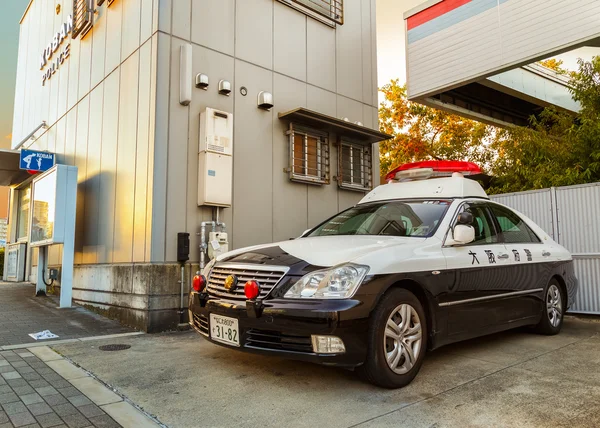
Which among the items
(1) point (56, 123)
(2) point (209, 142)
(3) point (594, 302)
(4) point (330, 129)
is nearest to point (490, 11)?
(4) point (330, 129)

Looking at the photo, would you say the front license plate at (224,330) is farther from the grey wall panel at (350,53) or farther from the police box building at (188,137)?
the grey wall panel at (350,53)

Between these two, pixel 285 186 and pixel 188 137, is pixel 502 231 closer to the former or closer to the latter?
pixel 285 186

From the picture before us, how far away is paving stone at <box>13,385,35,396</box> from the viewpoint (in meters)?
A: 3.30

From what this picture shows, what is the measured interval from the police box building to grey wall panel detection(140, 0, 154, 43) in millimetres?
31

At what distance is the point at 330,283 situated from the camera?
320cm

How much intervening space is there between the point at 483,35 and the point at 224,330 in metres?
9.12

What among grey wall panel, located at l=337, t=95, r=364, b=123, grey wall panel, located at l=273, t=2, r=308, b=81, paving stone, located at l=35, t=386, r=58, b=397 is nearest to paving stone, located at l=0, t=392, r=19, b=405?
paving stone, located at l=35, t=386, r=58, b=397

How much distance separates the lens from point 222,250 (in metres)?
6.30

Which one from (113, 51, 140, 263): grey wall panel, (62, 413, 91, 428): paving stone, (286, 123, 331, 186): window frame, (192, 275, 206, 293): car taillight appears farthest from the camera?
(286, 123, 331, 186): window frame

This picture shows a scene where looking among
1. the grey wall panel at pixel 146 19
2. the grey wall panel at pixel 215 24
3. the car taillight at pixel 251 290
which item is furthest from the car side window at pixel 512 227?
the grey wall panel at pixel 146 19

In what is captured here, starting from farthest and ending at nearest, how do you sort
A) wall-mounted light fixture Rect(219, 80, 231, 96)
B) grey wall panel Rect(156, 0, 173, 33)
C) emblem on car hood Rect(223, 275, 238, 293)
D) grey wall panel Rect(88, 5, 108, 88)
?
grey wall panel Rect(88, 5, 108, 88), wall-mounted light fixture Rect(219, 80, 231, 96), grey wall panel Rect(156, 0, 173, 33), emblem on car hood Rect(223, 275, 238, 293)

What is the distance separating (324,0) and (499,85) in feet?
16.8

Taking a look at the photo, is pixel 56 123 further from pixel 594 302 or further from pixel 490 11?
pixel 594 302

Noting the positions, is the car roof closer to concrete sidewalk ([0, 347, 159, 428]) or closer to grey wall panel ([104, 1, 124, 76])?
concrete sidewalk ([0, 347, 159, 428])
